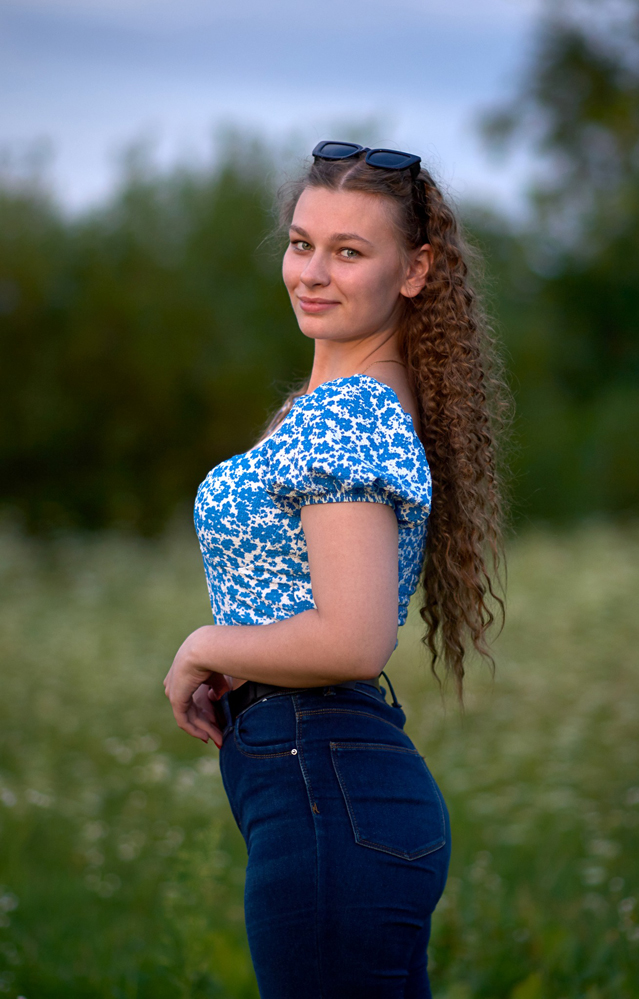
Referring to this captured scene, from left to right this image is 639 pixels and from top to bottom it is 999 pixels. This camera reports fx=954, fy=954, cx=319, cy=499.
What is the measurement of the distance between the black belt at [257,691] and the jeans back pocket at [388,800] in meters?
0.10

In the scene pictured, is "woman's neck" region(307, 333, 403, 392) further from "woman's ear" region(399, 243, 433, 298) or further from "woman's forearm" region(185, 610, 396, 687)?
"woman's forearm" region(185, 610, 396, 687)

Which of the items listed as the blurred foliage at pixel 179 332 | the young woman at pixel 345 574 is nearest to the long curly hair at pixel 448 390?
the young woman at pixel 345 574

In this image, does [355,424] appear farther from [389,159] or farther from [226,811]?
[226,811]

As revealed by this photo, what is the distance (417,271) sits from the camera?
1.82m

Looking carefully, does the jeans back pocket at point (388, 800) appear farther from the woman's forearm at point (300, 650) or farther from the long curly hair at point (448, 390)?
the long curly hair at point (448, 390)

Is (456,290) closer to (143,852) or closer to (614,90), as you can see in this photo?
(143,852)

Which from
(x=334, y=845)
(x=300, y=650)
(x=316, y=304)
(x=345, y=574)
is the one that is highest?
(x=316, y=304)

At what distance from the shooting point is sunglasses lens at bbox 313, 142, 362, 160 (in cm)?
178

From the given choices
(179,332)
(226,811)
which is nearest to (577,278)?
(179,332)

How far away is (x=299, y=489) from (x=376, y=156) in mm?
673

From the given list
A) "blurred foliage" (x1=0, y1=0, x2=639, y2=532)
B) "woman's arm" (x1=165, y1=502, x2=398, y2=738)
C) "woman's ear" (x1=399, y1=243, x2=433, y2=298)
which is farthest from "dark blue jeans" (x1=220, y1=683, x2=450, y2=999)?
"blurred foliage" (x1=0, y1=0, x2=639, y2=532)

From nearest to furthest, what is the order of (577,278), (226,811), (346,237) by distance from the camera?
(346,237) < (226,811) < (577,278)

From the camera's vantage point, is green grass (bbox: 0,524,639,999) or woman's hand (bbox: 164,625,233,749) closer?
woman's hand (bbox: 164,625,233,749)

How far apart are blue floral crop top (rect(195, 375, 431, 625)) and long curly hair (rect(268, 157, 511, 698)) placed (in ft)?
0.55
